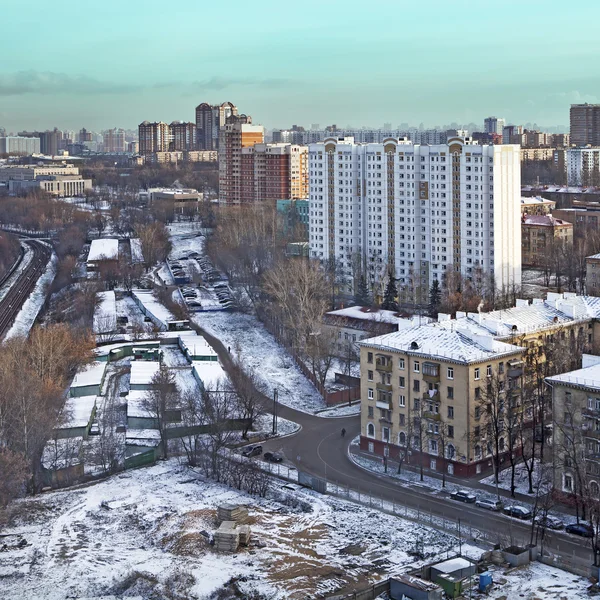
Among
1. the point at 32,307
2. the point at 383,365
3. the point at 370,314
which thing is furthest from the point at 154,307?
the point at 383,365

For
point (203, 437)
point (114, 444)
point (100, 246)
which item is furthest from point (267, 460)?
point (100, 246)

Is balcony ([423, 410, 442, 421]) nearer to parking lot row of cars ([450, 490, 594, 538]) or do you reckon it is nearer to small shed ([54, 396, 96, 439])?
parking lot row of cars ([450, 490, 594, 538])

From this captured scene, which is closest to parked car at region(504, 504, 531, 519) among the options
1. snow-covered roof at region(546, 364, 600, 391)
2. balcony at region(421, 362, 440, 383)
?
snow-covered roof at region(546, 364, 600, 391)

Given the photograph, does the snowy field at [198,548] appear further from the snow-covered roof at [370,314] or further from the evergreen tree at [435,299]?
the evergreen tree at [435,299]

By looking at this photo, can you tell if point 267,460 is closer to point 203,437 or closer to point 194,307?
point 203,437

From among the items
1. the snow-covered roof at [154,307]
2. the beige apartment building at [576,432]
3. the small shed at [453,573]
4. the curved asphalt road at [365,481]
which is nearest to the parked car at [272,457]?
the curved asphalt road at [365,481]
